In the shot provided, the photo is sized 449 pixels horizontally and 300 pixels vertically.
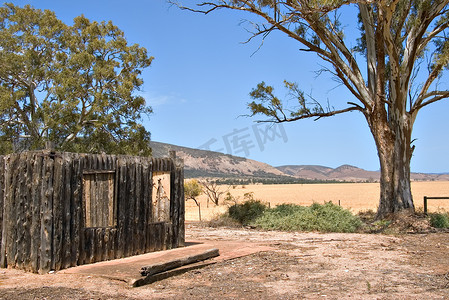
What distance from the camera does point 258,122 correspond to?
20.5 metres

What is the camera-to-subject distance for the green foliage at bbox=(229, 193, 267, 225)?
1914 cm

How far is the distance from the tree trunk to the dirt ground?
5532mm

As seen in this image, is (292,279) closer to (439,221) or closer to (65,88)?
(439,221)

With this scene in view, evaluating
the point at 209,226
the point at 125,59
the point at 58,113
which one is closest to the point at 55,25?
the point at 125,59

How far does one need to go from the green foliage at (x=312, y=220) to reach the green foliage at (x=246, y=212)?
46cm

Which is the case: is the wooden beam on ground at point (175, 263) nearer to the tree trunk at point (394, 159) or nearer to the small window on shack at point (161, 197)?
the small window on shack at point (161, 197)

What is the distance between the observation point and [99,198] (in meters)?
9.40

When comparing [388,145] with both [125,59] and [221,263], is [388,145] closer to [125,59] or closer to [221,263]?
[221,263]

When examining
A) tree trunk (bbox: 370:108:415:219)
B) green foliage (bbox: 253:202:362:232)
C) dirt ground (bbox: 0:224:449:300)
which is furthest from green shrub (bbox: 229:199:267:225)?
dirt ground (bbox: 0:224:449:300)

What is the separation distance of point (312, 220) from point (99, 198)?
32.4 ft

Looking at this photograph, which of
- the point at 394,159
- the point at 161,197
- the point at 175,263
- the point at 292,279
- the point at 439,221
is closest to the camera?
the point at 292,279

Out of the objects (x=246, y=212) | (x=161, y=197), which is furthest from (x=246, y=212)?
(x=161, y=197)

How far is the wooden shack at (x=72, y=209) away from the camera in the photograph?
8.45 m

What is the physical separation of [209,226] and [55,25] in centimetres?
1619
